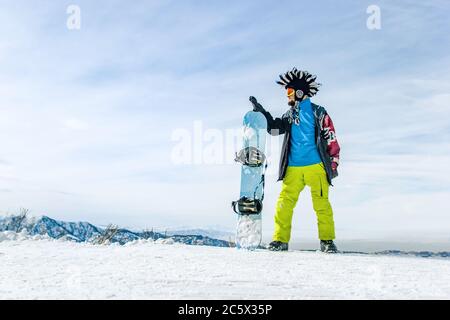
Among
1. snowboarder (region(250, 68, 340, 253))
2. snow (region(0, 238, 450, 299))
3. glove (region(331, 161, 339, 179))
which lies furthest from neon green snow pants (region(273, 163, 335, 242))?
snow (region(0, 238, 450, 299))

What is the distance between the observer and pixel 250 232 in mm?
6184

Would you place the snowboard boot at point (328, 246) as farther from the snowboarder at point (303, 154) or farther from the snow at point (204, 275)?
the snow at point (204, 275)

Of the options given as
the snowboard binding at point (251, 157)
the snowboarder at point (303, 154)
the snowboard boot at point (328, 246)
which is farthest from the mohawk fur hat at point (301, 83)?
the snowboard boot at point (328, 246)

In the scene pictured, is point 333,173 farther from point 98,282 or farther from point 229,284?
point 98,282

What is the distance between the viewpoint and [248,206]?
619 cm

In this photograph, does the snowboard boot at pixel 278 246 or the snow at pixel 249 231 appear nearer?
the snowboard boot at pixel 278 246

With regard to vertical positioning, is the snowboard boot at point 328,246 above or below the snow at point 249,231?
below

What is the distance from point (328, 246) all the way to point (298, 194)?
745 millimetres

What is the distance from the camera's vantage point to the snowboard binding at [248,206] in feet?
20.3

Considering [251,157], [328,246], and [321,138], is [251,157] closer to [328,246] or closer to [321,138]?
[321,138]

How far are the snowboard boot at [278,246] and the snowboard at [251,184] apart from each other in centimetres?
23
